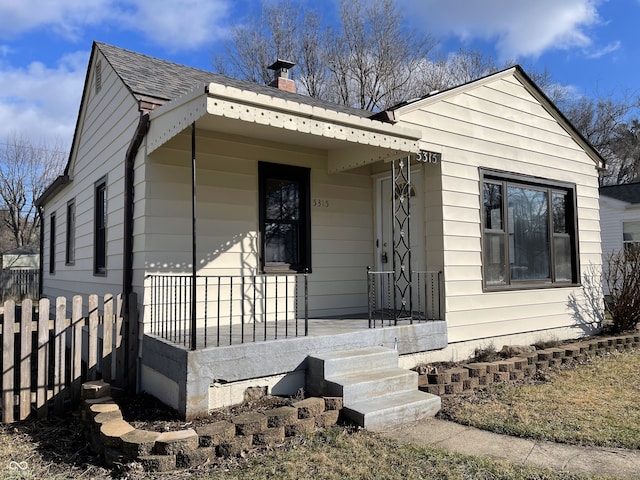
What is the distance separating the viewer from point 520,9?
47.0 ft

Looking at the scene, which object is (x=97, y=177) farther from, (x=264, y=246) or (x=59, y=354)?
(x=59, y=354)

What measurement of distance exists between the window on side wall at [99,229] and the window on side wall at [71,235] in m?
1.94

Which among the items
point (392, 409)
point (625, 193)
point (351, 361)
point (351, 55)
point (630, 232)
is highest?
point (351, 55)

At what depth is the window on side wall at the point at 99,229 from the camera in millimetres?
6871

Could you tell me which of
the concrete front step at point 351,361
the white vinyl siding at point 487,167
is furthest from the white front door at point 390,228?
the concrete front step at point 351,361

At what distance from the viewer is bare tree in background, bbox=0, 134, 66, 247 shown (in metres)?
29.4

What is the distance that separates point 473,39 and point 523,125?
1800cm

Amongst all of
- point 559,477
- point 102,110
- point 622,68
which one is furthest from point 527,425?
point 622,68

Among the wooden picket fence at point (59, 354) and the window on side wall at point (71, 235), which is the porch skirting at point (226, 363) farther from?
the window on side wall at point (71, 235)

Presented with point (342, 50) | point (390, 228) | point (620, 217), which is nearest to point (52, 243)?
point (390, 228)

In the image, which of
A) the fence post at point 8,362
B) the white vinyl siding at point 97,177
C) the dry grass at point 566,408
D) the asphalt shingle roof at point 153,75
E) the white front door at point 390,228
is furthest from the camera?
the white front door at point 390,228

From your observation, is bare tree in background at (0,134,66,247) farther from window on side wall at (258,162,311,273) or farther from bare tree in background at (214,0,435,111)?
window on side wall at (258,162,311,273)

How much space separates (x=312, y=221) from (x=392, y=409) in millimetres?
2986

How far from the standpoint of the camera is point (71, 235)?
29.7ft
